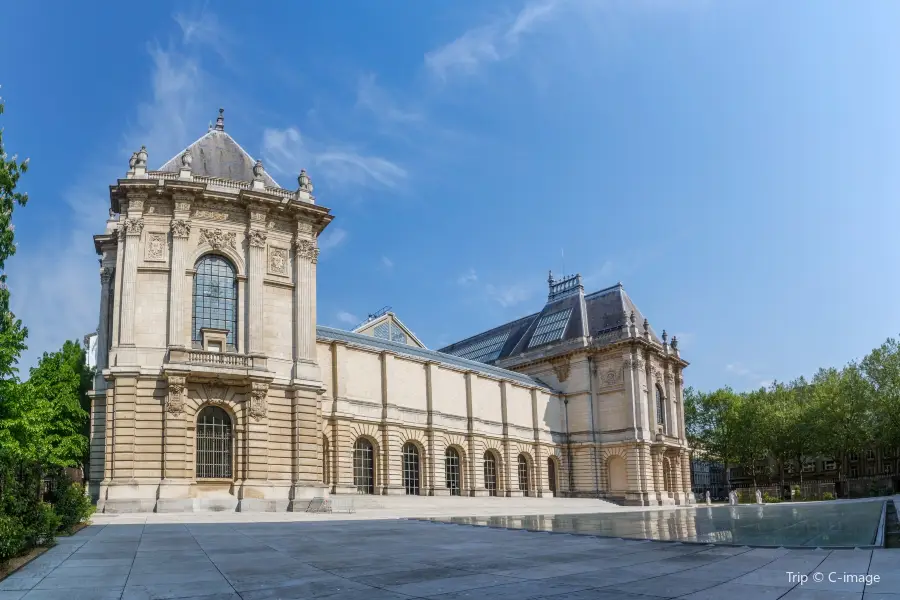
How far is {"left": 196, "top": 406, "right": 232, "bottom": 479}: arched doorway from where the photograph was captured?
1412 inches

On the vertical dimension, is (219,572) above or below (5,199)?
below

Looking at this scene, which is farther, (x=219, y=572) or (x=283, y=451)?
(x=283, y=451)

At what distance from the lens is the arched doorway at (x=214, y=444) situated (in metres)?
35.9

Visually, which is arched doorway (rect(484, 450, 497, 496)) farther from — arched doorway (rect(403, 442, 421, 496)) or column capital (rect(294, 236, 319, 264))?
column capital (rect(294, 236, 319, 264))

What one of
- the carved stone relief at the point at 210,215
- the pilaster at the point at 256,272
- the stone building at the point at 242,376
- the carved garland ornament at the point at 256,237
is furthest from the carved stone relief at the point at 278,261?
the carved stone relief at the point at 210,215

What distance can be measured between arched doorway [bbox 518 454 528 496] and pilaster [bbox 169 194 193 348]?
32.0 meters

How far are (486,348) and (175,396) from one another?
161 ft

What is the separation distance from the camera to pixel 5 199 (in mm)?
28234

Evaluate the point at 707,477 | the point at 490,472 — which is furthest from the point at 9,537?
the point at 707,477

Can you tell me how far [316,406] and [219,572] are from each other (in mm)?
28448

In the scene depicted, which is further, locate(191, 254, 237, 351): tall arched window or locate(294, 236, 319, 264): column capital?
locate(294, 236, 319, 264): column capital

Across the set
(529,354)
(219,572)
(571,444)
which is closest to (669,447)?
(571,444)

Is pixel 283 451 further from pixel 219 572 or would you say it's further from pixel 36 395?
pixel 219 572

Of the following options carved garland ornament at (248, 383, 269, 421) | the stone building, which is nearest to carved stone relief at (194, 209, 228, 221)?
the stone building
